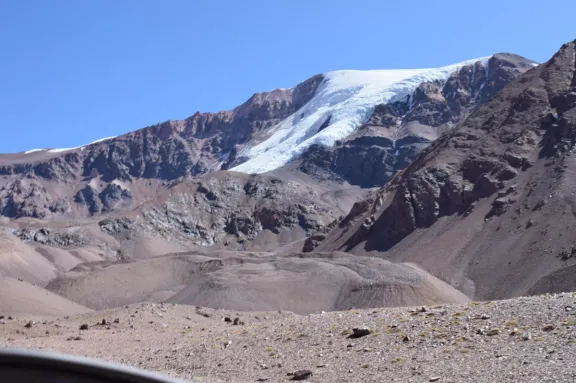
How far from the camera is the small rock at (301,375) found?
1555 centimetres

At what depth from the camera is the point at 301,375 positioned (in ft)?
51.2

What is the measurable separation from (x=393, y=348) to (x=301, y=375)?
7.84 ft

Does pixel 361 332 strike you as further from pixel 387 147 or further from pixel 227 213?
pixel 387 147

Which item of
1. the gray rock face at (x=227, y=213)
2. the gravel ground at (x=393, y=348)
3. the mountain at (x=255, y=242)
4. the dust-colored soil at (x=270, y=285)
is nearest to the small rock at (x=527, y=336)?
the gravel ground at (x=393, y=348)

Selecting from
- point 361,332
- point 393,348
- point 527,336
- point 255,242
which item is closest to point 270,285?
point 361,332

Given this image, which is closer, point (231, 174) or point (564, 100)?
point (564, 100)

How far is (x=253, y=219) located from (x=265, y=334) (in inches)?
4978

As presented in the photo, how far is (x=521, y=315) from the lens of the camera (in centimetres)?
1666

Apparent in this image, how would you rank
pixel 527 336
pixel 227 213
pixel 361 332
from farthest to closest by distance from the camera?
pixel 227 213, pixel 361 332, pixel 527 336

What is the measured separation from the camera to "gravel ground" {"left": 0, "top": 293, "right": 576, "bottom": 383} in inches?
548

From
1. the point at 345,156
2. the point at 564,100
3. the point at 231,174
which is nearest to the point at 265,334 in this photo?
the point at 564,100

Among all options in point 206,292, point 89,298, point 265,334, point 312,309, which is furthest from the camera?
point 89,298

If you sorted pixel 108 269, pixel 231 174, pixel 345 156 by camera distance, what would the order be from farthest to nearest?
1. pixel 345 156
2. pixel 231 174
3. pixel 108 269

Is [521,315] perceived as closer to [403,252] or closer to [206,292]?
[206,292]
